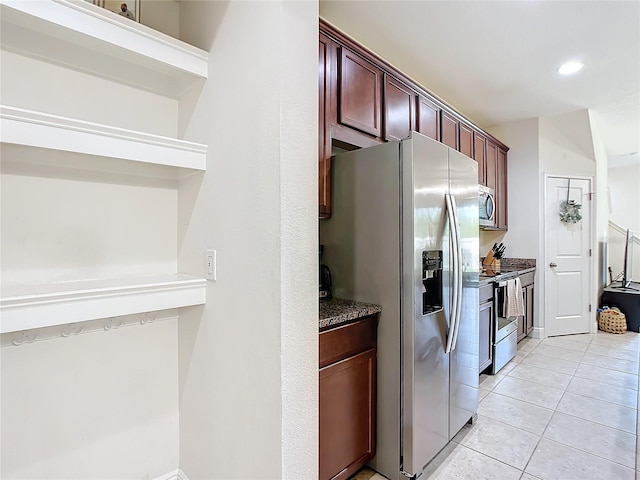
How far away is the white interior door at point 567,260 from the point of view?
437 cm

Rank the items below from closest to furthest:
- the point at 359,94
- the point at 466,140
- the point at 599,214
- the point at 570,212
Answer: the point at 359,94
the point at 466,140
the point at 570,212
the point at 599,214

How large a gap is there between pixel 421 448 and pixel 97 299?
171 centimetres

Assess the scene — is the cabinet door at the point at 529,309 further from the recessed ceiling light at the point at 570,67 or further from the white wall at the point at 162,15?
the white wall at the point at 162,15

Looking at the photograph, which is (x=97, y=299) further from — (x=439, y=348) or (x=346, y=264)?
(x=439, y=348)

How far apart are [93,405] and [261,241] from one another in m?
1.10

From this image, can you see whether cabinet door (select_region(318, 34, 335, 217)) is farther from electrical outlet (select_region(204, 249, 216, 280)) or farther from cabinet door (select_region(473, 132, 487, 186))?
cabinet door (select_region(473, 132, 487, 186))

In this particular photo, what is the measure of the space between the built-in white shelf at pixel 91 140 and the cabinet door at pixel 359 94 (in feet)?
3.21

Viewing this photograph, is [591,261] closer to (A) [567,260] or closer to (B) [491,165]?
(A) [567,260]

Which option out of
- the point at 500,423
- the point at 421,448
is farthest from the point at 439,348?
the point at 500,423

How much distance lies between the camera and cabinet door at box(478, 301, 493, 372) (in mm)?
2912

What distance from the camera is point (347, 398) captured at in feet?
5.44

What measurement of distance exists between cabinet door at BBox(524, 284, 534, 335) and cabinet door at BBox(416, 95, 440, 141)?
2.45 m

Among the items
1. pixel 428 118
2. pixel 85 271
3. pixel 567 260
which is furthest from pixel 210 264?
pixel 567 260

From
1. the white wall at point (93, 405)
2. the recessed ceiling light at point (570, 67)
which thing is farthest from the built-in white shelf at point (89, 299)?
the recessed ceiling light at point (570, 67)
